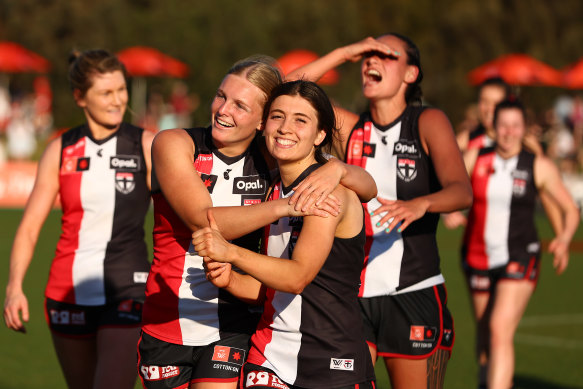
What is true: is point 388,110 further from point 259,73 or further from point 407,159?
point 259,73

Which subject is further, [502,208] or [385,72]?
[502,208]

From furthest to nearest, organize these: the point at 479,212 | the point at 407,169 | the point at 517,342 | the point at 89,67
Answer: the point at 517,342
the point at 479,212
the point at 89,67
the point at 407,169

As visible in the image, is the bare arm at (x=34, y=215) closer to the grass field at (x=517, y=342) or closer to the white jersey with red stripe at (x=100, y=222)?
the white jersey with red stripe at (x=100, y=222)

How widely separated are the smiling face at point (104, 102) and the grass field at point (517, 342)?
304cm

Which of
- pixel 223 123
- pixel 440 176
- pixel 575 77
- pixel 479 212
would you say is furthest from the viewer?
pixel 575 77

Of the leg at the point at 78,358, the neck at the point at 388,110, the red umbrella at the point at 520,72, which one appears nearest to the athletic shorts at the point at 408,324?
the neck at the point at 388,110

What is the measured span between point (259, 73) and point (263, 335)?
4.14ft

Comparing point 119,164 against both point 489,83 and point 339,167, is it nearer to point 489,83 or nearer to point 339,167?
point 339,167

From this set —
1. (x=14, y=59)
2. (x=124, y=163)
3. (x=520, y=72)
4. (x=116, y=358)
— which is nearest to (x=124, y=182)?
(x=124, y=163)

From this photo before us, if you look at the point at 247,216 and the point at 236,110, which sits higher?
the point at 236,110

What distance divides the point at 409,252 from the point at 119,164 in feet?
6.12

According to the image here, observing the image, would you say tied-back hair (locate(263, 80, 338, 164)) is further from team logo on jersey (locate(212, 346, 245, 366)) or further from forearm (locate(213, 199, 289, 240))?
team logo on jersey (locate(212, 346, 245, 366))

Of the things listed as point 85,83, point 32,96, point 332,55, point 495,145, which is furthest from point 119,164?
point 32,96

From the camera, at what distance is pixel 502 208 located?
762 centimetres
